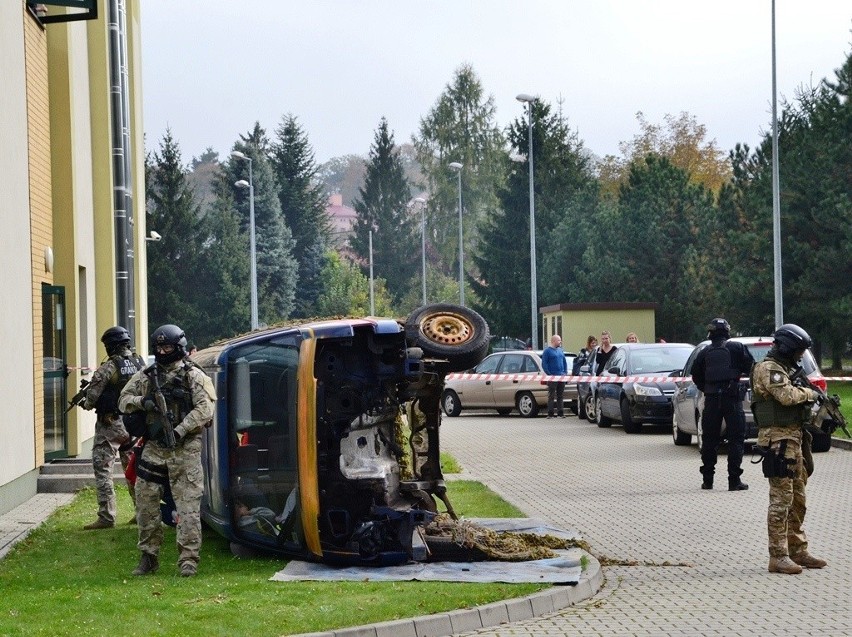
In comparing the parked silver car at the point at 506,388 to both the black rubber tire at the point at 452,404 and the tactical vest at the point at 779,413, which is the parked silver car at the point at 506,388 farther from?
the tactical vest at the point at 779,413

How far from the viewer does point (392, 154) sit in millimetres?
112438

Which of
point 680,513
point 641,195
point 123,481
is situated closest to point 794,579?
point 680,513

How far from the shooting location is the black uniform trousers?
16.3 metres

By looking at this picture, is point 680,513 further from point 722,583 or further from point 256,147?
point 256,147

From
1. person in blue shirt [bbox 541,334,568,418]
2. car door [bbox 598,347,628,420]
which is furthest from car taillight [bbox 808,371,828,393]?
person in blue shirt [bbox 541,334,568,418]

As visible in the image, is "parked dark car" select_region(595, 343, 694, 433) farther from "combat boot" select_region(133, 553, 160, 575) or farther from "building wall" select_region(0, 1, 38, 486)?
"combat boot" select_region(133, 553, 160, 575)

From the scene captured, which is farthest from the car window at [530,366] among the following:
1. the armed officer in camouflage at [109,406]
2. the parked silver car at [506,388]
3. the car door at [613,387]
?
the armed officer in camouflage at [109,406]

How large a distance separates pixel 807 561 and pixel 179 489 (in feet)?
15.2

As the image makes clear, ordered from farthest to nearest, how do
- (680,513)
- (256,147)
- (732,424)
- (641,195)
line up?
1. (256,147)
2. (641,195)
3. (732,424)
4. (680,513)

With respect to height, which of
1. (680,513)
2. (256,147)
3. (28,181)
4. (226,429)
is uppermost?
(256,147)

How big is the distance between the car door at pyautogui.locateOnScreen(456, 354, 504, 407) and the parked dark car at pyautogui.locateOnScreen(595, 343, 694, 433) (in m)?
5.64

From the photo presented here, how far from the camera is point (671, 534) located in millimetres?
12898

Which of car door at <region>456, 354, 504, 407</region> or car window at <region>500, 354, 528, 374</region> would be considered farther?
car door at <region>456, 354, 504, 407</region>

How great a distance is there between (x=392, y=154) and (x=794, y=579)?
10310 centimetres
